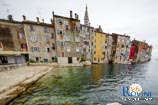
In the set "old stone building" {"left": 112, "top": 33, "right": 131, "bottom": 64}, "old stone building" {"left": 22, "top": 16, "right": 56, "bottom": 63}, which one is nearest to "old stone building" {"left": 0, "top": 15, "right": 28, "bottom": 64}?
"old stone building" {"left": 22, "top": 16, "right": 56, "bottom": 63}

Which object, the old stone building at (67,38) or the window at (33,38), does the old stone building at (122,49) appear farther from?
→ the window at (33,38)

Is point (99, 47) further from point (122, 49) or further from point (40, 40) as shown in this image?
point (40, 40)

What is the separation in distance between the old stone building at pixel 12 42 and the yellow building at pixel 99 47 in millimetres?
31750

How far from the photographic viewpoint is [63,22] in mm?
31172

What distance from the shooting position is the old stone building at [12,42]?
2531 cm

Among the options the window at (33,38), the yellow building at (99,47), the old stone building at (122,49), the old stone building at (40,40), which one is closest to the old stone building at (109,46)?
the yellow building at (99,47)

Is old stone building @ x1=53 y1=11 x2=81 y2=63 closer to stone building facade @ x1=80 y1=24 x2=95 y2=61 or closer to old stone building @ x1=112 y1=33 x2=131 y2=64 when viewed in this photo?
stone building facade @ x1=80 y1=24 x2=95 y2=61

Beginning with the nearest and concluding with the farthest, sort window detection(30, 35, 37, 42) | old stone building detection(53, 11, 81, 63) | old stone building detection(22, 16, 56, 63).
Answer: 1. old stone building detection(22, 16, 56, 63)
2. window detection(30, 35, 37, 42)
3. old stone building detection(53, 11, 81, 63)

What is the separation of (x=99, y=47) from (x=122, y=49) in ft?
57.4

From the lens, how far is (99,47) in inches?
1789

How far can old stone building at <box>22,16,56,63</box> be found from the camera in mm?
29341

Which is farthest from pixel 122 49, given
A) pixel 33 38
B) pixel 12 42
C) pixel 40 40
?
pixel 12 42

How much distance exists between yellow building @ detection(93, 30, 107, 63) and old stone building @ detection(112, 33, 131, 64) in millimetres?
9579

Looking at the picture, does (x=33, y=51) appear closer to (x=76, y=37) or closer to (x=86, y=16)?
(x=76, y=37)
